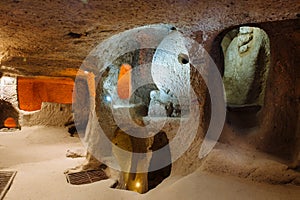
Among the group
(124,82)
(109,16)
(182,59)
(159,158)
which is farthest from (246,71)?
(124,82)

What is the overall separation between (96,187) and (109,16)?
2.54 metres

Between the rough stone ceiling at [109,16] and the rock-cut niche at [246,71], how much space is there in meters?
3.21

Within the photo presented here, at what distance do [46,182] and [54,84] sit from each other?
35.6 ft

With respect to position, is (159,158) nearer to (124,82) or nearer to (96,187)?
(96,187)

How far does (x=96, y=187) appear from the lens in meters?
3.48

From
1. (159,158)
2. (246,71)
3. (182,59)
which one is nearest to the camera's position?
(182,59)

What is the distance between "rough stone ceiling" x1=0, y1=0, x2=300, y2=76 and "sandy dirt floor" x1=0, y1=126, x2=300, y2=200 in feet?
7.08

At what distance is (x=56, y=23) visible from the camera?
2975 millimetres

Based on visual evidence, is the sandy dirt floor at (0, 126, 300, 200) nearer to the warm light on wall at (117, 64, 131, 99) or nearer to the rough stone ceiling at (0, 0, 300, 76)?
the rough stone ceiling at (0, 0, 300, 76)

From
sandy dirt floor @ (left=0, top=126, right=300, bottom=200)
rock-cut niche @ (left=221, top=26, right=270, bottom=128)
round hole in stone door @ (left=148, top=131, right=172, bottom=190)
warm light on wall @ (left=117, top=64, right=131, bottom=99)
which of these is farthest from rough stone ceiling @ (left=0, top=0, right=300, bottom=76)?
warm light on wall @ (left=117, top=64, right=131, bottom=99)

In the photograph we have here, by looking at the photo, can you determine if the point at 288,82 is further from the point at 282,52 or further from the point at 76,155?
the point at 76,155

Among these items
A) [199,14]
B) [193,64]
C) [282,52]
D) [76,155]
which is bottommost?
[76,155]

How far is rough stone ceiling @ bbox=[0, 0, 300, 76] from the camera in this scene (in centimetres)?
236

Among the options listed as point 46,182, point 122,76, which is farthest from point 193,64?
point 122,76
